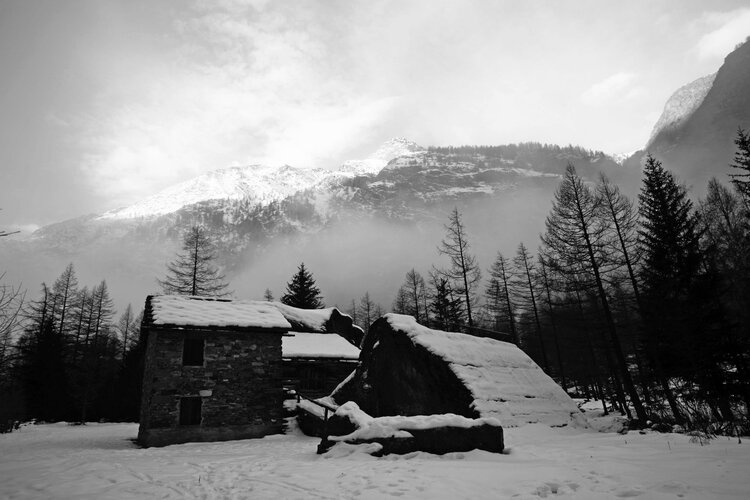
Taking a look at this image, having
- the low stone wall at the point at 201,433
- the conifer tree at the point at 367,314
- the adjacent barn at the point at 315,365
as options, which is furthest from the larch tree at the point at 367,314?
the low stone wall at the point at 201,433

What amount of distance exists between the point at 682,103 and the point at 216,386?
151443 mm

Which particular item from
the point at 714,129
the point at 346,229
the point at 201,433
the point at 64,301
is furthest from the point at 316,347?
the point at 346,229

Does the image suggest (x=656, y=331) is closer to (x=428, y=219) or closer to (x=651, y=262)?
(x=651, y=262)

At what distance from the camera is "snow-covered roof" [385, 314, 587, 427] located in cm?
1282

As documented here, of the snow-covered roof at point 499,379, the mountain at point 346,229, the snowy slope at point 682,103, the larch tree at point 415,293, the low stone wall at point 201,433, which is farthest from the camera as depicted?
the mountain at point 346,229

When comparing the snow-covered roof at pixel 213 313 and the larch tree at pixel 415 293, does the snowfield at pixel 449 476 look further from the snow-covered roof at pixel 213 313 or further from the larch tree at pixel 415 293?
the larch tree at pixel 415 293

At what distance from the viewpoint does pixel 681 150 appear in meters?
97.8

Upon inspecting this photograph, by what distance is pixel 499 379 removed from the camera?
14.3 metres

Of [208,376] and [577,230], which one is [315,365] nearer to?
[208,376]

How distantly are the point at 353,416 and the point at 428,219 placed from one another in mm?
146193

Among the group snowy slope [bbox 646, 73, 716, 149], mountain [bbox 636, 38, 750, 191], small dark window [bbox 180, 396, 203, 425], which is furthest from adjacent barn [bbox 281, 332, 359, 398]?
snowy slope [bbox 646, 73, 716, 149]

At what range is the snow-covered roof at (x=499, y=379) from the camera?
1282cm

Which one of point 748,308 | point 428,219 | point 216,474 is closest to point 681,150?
point 428,219

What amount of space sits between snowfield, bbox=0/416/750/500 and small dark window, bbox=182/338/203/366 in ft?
29.5
